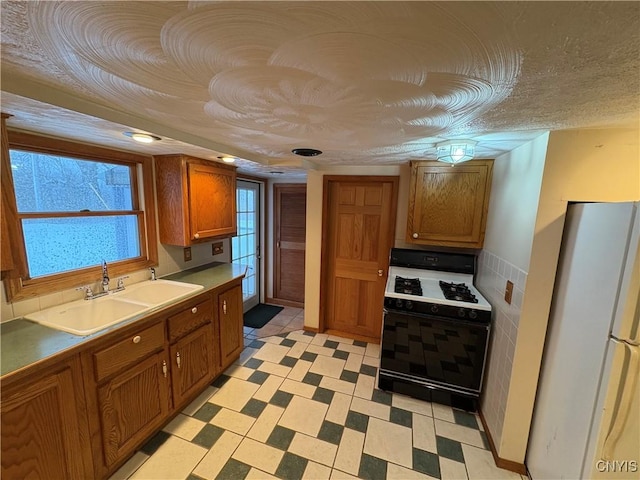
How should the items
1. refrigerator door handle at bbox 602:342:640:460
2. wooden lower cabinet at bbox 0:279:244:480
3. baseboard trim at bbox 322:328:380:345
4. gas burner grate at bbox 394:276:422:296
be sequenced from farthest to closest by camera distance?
1. baseboard trim at bbox 322:328:380:345
2. gas burner grate at bbox 394:276:422:296
3. wooden lower cabinet at bbox 0:279:244:480
4. refrigerator door handle at bbox 602:342:640:460

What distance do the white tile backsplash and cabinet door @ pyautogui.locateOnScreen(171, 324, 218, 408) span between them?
2.19 meters

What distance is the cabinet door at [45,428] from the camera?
1.10 metres

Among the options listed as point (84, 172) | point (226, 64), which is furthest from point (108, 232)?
point (226, 64)

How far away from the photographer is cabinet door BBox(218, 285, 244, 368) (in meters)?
2.33

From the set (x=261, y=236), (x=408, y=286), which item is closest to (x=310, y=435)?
(x=408, y=286)

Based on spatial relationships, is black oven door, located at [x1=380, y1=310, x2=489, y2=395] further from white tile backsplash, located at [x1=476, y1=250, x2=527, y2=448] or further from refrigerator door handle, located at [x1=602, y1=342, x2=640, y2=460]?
refrigerator door handle, located at [x1=602, y1=342, x2=640, y2=460]

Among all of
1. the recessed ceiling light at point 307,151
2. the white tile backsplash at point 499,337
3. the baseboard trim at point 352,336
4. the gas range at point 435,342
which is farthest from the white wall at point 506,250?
the recessed ceiling light at point 307,151

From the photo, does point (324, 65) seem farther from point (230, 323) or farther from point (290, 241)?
point (290, 241)

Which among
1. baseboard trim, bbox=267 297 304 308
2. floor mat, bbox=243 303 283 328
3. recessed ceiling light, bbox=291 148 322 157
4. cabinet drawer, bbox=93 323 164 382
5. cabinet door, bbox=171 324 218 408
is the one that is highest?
recessed ceiling light, bbox=291 148 322 157

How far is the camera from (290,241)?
3.99m

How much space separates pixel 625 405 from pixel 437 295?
119cm

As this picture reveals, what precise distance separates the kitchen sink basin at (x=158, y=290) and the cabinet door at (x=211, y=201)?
17.2 inches

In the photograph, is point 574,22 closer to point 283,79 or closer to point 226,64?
point 283,79

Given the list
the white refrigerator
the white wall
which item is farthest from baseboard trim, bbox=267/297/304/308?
the white refrigerator
